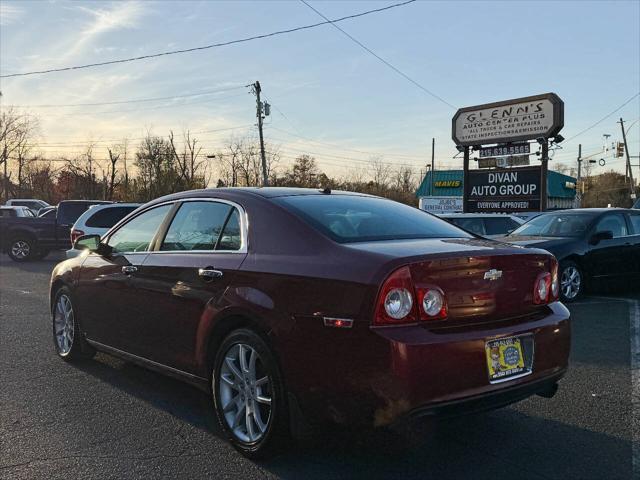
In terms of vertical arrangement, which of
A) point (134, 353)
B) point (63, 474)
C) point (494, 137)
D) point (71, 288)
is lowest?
point (63, 474)

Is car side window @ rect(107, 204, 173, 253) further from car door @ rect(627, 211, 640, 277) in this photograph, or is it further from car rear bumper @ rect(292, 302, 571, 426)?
car door @ rect(627, 211, 640, 277)

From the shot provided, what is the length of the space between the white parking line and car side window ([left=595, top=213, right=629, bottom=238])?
76.5 inches

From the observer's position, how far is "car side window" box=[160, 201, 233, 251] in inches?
156

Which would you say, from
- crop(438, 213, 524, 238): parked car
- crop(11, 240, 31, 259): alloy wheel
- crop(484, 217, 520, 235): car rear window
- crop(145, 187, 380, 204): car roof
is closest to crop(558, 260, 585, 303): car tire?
crop(438, 213, 524, 238): parked car

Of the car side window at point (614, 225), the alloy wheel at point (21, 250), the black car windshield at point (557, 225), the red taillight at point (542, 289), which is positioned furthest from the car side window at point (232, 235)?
the alloy wheel at point (21, 250)

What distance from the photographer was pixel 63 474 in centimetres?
321

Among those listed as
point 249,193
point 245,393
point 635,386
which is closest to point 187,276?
point 249,193

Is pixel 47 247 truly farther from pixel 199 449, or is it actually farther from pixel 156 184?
pixel 156 184

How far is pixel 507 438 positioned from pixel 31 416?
320cm

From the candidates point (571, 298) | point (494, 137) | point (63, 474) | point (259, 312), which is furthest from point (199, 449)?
point (494, 137)

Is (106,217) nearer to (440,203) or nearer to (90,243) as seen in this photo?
(90,243)

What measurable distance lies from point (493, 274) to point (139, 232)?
287cm

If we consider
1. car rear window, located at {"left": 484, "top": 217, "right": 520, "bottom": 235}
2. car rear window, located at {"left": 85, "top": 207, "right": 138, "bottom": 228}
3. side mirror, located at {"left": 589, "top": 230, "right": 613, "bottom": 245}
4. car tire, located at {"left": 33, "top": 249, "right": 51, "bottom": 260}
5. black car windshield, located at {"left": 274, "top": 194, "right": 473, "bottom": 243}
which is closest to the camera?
black car windshield, located at {"left": 274, "top": 194, "right": 473, "bottom": 243}

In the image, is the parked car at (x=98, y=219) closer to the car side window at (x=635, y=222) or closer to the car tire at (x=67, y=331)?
the car tire at (x=67, y=331)
